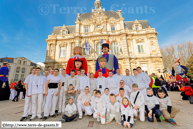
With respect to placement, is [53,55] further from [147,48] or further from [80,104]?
[147,48]

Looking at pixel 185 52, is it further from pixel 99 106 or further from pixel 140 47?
pixel 99 106

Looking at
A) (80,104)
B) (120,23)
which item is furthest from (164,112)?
(120,23)

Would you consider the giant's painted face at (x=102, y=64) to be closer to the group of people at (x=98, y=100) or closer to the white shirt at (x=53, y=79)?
the group of people at (x=98, y=100)

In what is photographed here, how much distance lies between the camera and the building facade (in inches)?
1268

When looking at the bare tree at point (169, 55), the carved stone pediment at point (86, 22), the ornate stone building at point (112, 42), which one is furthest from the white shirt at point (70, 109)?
the bare tree at point (169, 55)

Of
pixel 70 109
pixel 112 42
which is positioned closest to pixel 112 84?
pixel 70 109

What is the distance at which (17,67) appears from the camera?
34156 millimetres

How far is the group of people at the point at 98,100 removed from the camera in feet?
10.3

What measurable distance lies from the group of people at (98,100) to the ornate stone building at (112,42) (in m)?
13.1

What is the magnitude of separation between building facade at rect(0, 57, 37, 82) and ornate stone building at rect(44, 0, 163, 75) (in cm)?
2363

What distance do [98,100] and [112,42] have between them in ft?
57.3

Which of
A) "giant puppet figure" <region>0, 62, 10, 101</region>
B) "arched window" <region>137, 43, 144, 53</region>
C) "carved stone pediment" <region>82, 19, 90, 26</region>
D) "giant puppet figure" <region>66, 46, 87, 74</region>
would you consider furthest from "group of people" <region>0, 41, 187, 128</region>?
"carved stone pediment" <region>82, 19, 90, 26</region>

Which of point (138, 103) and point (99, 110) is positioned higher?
point (138, 103)

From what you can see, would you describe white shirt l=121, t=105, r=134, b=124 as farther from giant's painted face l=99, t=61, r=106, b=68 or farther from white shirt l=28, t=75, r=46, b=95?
white shirt l=28, t=75, r=46, b=95
